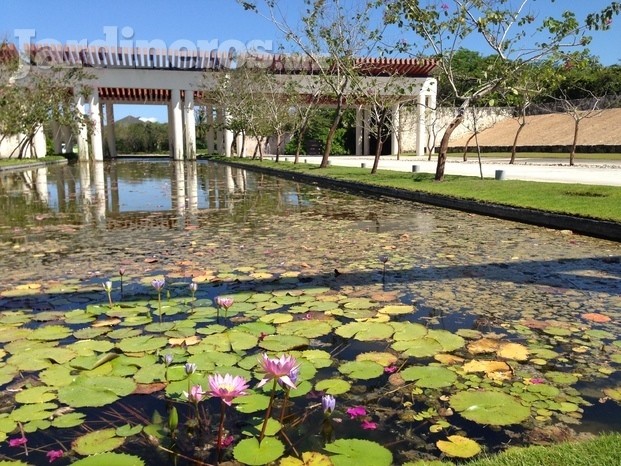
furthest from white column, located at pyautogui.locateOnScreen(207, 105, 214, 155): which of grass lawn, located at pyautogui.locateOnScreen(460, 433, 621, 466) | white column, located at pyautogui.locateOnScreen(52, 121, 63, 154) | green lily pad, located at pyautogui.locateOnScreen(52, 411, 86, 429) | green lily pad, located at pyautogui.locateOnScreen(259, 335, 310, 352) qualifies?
grass lawn, located at pyautogui.locateOnScreen(460, 433, 621, 466)

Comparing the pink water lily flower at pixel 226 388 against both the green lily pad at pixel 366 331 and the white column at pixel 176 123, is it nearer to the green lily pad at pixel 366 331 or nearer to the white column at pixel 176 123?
the green lily pad at pixel 366 331

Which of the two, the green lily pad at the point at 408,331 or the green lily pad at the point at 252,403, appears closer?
the green lily pad at the point at 252,403

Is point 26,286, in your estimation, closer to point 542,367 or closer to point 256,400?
point 256,400

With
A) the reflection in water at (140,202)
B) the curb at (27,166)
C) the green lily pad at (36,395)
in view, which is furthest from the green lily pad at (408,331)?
the curb at (27,166)

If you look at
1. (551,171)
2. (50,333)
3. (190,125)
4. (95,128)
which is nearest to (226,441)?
(50,333)

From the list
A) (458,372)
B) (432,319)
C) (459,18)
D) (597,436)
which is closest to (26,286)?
(432,319)

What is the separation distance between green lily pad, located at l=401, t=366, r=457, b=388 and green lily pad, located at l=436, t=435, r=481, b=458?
18.6 inches

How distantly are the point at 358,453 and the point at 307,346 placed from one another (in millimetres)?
1185

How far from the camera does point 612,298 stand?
14.2ft

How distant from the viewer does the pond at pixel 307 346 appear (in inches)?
89.4

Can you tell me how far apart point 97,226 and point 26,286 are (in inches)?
153

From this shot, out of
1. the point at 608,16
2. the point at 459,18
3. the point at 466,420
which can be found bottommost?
the point at 466,420

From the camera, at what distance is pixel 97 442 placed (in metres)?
2.20

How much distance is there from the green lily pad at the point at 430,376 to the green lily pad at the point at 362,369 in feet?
0.46
